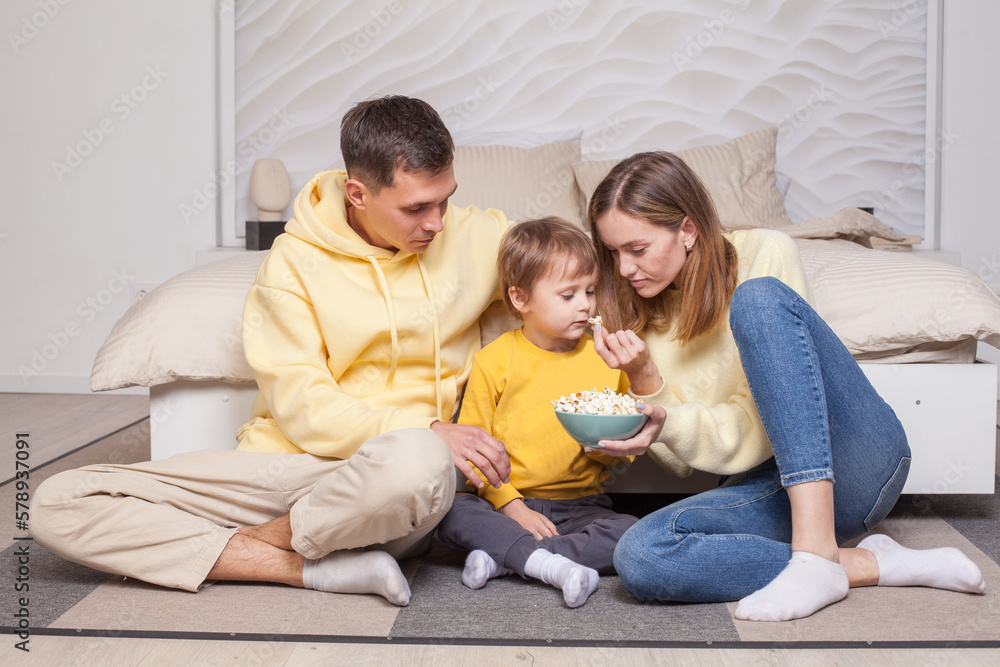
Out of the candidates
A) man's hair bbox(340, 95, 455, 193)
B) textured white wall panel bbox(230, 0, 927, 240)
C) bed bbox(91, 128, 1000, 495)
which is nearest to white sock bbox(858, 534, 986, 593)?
bed bbox(91, 128, 1000, 495)

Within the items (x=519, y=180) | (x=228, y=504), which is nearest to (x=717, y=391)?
(x=228, y=504)

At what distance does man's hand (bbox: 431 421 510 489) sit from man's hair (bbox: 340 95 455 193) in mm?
441

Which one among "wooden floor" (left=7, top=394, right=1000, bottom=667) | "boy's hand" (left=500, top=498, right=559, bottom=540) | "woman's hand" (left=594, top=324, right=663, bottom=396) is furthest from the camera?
"boy's hand" (left=500, top=498, right=559, bottom=540)

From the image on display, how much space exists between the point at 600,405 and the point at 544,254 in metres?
0.33

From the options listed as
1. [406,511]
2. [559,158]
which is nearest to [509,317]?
[406,511]

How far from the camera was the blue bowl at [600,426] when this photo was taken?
1.25m

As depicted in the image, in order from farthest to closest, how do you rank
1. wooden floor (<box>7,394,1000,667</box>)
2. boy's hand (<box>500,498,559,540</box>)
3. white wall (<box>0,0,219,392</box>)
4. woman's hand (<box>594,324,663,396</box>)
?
1. white wall (<box>0,0,219,392</box>)
2. boy's hand (<box>500,498,559,540</box>)
3. woman's hand (<box>594,324,663,396</box>)
4. wooden floor (<box>7,394,1000,667</box>)

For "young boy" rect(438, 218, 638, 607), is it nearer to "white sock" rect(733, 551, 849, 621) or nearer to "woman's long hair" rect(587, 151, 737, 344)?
"woman's long hair" rect(587, 151, 737, 344)

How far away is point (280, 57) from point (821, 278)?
253 centimetres

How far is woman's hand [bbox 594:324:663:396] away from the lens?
4.38ft

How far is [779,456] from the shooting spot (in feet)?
4.13

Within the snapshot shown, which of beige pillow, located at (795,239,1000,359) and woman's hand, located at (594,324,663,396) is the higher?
beige pillow, located at (795,239,1000,359)

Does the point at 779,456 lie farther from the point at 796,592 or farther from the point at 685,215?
the point at 685,215

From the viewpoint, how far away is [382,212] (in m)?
1.47
